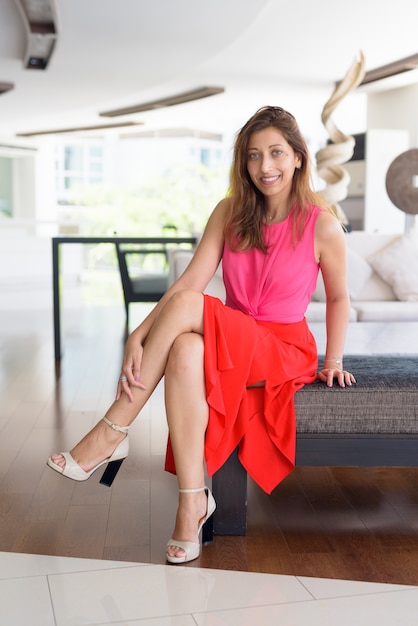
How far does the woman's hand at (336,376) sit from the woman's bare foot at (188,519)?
49 cm

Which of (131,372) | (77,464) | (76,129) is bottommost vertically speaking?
(77,464)

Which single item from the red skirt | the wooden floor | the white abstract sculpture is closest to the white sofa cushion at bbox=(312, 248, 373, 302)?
the white abstract sculpture

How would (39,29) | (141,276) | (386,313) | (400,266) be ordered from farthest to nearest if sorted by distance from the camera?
(39,29) → (141,276) → (400,266) → (386,313)

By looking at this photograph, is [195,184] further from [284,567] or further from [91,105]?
[284,567]

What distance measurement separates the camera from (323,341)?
367 cm

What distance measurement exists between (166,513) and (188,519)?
1.11ft

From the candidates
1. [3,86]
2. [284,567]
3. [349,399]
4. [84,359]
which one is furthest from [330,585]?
[3,86]

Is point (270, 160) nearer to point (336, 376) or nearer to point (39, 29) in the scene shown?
point (336, 376)

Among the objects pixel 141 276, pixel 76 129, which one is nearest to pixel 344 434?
pixel 141 276

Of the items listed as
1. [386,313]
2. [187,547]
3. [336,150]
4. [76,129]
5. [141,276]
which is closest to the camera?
[187,547]

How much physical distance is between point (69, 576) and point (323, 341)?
207cm

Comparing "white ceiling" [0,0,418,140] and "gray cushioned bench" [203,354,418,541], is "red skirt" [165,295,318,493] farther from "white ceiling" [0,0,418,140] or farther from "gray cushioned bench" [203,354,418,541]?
"white ceiling" [0,0,418,140]

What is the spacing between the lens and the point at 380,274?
15.4 ft

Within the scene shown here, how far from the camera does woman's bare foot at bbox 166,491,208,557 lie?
1.96 m
